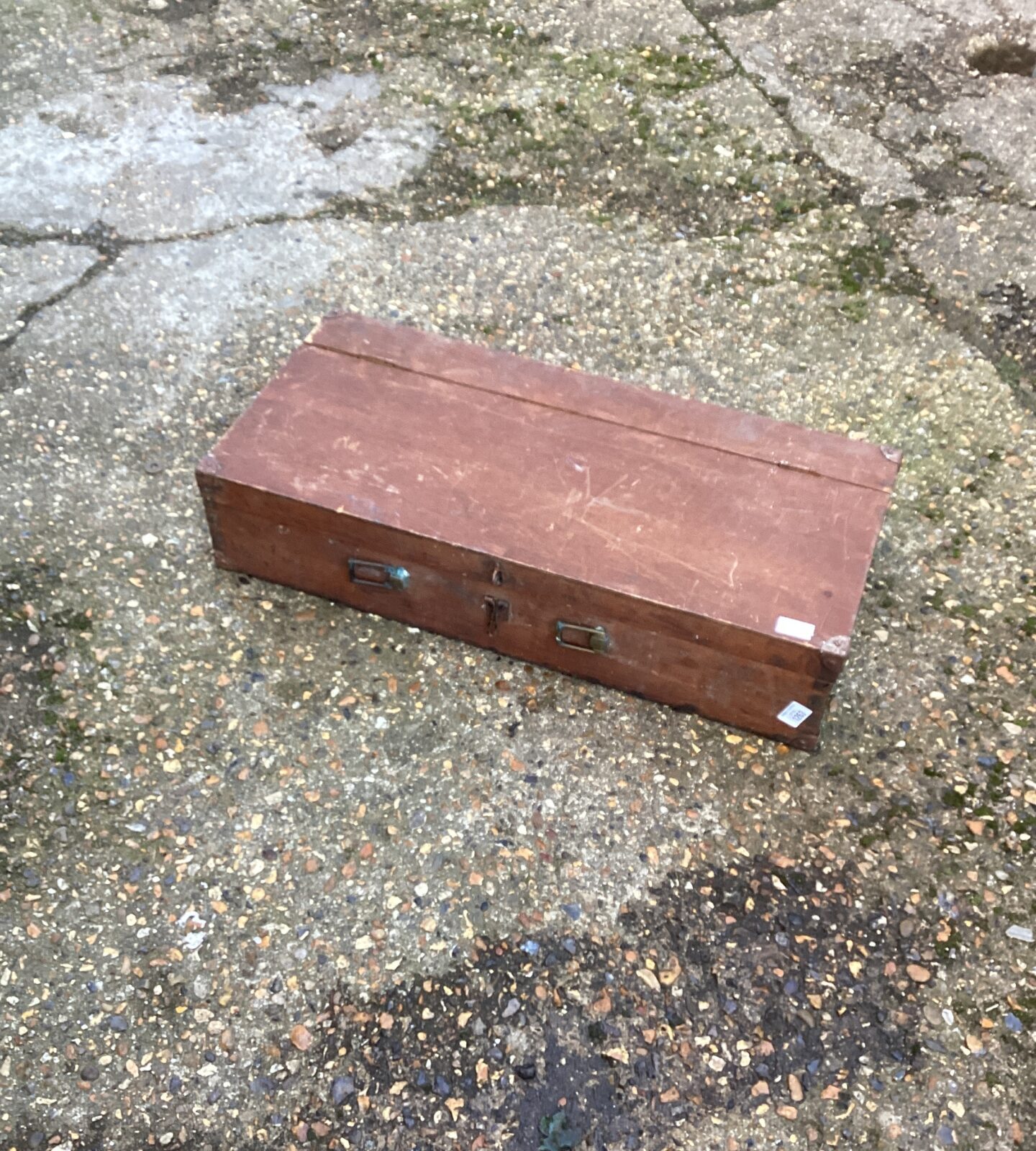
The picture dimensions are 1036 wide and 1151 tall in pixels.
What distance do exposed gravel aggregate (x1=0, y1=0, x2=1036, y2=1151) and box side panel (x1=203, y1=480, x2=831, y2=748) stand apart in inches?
4.0

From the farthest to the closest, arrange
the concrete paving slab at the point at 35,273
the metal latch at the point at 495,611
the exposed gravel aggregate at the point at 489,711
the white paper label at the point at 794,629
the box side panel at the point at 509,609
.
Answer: the concrete paving slab at the point at 35,273, the metal latch at the point at 495,611, the box side panel at the point at 509,609, the white paper label at the point at 794,629, the exposed gravel aggregate at the point at 489,711

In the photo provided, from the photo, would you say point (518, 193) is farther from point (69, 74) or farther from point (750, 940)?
point (750, 940)

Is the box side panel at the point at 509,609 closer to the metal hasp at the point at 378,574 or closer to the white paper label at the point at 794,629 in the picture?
the metal hasp at the point at 378,574

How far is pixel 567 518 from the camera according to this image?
7.72 feet

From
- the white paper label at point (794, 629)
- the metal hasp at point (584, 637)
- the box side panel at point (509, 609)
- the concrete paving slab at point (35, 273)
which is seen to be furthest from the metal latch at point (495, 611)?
the concrete paving slab at point (35, 273)

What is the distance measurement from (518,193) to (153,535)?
2134mm

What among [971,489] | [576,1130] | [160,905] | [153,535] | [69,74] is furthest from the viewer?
[69,74]

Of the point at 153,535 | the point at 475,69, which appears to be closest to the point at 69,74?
the point at 475,69

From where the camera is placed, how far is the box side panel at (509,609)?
2.29 metres

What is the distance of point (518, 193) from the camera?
4.03m

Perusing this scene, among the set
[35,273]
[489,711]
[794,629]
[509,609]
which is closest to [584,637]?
[509,609]

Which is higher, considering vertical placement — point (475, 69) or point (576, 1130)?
point (475, 69)

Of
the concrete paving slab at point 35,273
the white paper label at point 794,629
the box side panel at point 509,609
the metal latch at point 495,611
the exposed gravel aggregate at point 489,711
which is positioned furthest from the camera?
the concrete paving slab at point 35,273

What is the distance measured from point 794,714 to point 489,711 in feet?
2.46
